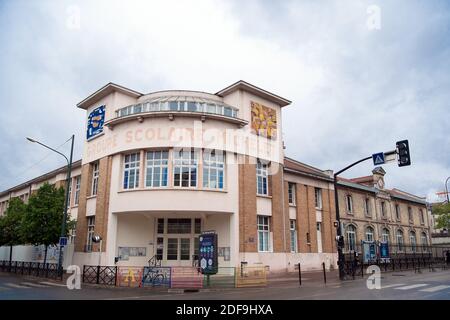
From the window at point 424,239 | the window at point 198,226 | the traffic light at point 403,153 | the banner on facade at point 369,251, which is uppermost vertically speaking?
the traffic light at point 403,153

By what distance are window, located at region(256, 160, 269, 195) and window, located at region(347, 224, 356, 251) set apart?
13.8 meters

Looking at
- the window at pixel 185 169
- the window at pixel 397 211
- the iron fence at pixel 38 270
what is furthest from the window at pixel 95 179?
the window at pixel 397 211

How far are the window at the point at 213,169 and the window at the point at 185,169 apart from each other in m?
0.74

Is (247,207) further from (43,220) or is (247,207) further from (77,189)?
(77,189)

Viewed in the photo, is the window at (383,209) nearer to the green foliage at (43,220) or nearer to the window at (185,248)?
the window at (185,248)

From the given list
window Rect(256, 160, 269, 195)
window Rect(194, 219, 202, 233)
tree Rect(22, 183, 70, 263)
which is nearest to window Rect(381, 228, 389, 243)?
window Rect(256, 160, 269, 195)

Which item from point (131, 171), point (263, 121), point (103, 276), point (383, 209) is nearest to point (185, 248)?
point (131, 171)

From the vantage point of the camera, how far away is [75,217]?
3127cm

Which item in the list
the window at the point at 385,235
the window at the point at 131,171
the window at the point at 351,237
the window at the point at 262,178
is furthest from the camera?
the window at the point at 385,235

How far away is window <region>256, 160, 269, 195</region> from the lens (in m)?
27.7

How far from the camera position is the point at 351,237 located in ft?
123

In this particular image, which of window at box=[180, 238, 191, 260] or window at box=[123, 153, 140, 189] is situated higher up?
window at box=[123, 153, 140, 189]

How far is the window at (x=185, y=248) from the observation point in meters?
25.8

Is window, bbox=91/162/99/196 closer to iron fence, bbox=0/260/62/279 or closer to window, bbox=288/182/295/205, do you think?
iron fence, bbox=0/260/62/279
